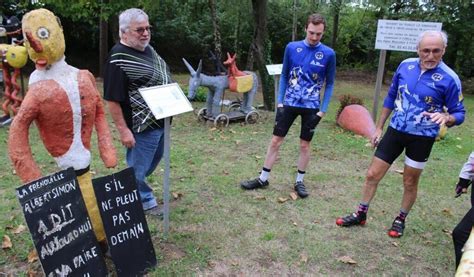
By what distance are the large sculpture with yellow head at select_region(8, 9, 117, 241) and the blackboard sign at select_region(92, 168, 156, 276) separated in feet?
0.58

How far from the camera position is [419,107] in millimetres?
3234

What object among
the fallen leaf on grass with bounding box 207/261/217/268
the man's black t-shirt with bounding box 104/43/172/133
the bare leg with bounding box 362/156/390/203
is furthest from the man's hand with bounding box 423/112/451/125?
the man's black t-shirt with bounding box 104/43/172/133

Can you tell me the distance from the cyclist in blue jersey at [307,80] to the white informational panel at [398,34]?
12.4ft

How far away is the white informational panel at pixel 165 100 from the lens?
3062 millimetres

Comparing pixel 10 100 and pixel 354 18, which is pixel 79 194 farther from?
pixel 354 18

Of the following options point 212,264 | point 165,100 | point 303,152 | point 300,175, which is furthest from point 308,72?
point 212,264

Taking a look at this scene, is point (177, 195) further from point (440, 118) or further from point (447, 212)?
point (447, 212)

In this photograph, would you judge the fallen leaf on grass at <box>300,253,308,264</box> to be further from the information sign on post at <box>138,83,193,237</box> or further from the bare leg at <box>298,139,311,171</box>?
the bare leg at <box>298,139,311,171</box>

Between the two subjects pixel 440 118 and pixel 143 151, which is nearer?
pixel 440 118

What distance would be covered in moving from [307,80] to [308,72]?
0.26ft

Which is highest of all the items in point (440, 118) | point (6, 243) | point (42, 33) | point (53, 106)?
point (42, 33)

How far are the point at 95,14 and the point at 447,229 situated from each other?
8.46 metres

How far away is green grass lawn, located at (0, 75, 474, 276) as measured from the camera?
3.26 meters

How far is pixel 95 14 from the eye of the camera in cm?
955
